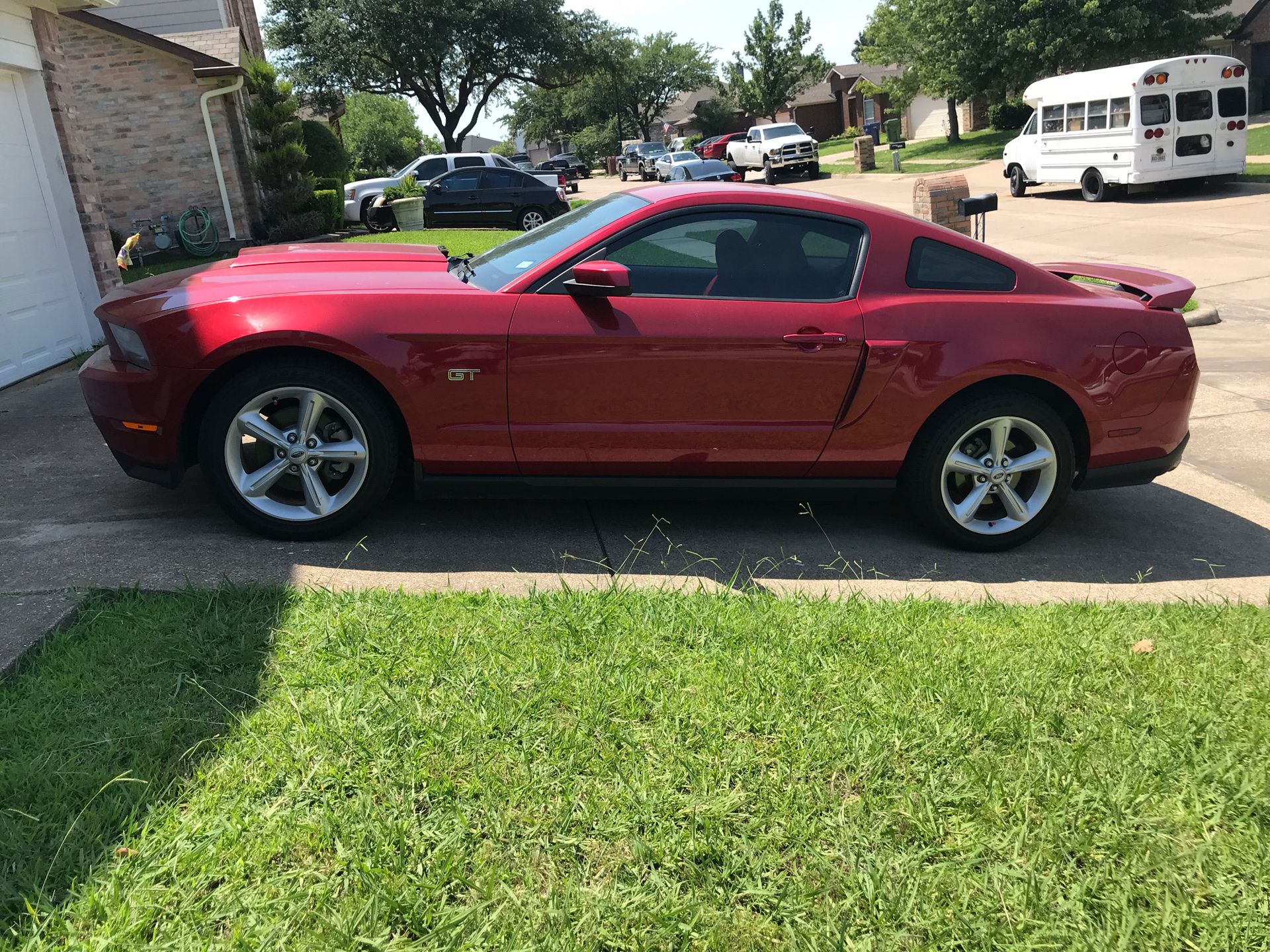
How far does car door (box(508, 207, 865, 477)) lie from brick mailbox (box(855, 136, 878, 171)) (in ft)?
124

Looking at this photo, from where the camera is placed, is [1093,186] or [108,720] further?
[1093,186]

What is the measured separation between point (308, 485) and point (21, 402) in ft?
13.4

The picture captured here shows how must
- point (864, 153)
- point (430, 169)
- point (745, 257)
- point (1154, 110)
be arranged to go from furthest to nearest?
1. point (864, 153)
2. point (430, 169)
3. point (1154, 110)
4. point (745, 257)

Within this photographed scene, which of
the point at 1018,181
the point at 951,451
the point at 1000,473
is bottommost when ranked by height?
the point at 1000,473

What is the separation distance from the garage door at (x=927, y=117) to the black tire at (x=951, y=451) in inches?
2395

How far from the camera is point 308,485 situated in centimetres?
448

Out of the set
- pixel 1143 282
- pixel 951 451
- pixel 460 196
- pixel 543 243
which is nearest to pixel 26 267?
pixel 543 243

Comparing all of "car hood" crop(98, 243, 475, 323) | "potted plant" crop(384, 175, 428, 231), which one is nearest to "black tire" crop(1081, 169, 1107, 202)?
"potted plant" crop(384, 175, 428, 231)

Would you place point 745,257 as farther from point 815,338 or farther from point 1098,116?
point 1098,116

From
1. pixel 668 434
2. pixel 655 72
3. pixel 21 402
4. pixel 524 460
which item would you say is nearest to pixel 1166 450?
pixel 668 434

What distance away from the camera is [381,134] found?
6091cm

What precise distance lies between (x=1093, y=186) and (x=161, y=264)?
1852 cm

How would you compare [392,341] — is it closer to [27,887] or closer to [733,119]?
[27,887]

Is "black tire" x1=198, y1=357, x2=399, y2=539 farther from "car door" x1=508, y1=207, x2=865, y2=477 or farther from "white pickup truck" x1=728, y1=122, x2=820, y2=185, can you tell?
"white pickup truck" x1=728, y1=122, x2=820, y2=185
